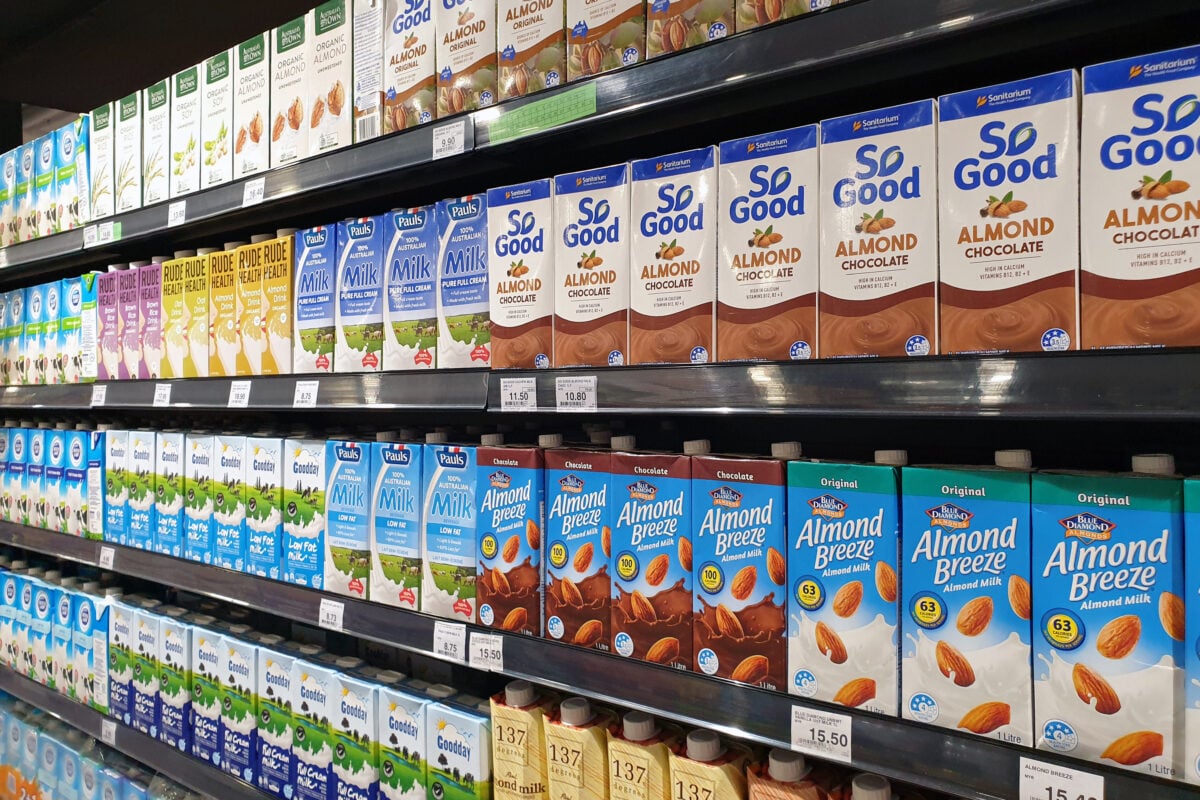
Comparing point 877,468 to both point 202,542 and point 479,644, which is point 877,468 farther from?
point 202,542

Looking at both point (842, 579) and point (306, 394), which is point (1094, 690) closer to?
point (842, 579)

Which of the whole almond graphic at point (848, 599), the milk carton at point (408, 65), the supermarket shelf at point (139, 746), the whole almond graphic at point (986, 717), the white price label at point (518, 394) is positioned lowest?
the supermarket shelf at point (139, 746)

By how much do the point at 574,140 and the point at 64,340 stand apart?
177 cm

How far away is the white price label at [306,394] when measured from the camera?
1.56 metres

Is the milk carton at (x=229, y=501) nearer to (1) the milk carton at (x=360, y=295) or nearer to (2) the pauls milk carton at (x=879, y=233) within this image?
(1) the milk carton at (x=360, y=295)

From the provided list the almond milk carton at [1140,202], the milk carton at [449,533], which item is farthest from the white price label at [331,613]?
the almond milk carton at [1140,202]

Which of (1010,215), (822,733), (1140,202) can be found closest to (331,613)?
(822,733)

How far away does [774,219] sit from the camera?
102 centimetres

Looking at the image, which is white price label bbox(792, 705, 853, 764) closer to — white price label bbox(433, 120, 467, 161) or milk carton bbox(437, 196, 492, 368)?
milk carton bbox(437, 196, 492, 368)

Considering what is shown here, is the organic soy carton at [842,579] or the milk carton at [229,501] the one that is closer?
the organic soy carton at [842,579]

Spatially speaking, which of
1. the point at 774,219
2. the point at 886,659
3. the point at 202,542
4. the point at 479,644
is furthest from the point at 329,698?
the point at 774,219

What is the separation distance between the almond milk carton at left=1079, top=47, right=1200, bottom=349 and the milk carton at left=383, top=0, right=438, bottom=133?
1.04 metres

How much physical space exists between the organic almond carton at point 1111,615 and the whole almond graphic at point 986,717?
3 centimetres

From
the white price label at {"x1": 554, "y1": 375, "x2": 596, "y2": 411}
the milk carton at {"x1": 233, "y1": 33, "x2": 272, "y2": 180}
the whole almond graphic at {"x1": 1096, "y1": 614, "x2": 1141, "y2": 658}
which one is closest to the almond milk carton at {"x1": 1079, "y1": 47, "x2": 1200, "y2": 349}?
the whole almond graphic at {"x1": 1096, "y1": 614, "x2": 1141, "y2": 658}
